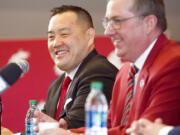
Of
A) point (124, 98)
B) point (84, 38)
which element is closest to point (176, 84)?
point (124, 98)

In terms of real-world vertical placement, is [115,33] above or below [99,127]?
above

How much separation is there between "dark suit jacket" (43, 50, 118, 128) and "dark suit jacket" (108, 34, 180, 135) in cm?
57

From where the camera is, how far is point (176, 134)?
4.63 ft

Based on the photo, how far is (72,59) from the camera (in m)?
2.85

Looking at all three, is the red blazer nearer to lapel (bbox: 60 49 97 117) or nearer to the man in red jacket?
the man in red jacket

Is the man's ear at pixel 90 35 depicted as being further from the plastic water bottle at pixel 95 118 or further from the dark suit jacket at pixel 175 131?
the dark suit jacket at pixel 175 131

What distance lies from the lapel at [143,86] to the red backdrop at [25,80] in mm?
2394

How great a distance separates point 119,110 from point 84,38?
94 centimetres

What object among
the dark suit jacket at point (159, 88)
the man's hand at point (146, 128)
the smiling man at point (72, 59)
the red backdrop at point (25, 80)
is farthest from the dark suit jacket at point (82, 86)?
the red backdrop at point (25, 80)

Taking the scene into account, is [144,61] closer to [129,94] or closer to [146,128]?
[129,94]

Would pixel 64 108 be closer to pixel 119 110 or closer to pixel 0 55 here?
pixel 119 110

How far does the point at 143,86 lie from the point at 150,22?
332 millimetres

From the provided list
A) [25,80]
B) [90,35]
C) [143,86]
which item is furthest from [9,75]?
[25,80]

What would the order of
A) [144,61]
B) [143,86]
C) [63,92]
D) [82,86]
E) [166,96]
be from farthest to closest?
1. [63,92]
2. [82,86]
3. [144,61]
4. [143,86]
5. [166,96]
